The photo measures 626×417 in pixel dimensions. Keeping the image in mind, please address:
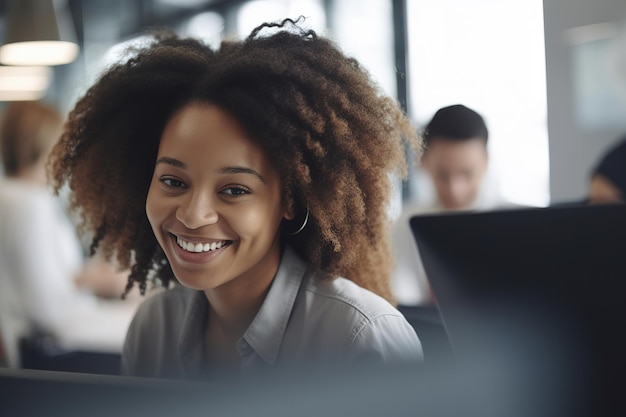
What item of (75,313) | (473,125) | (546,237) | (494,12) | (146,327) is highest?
(494,12)

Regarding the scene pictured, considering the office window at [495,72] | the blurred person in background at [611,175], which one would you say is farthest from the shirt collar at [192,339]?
the office window at [495,72]

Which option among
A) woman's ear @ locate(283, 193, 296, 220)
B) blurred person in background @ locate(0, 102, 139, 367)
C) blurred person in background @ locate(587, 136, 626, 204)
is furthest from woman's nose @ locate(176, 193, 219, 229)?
blurred person in background @ locate(0, 102, 139, 367)

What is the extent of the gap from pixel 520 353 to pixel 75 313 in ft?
7.13

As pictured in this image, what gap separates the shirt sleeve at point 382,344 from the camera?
2.85 ft

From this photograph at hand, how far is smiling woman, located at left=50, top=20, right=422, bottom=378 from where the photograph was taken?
0.85 metres

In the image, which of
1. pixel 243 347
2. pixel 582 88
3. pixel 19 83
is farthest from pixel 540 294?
pixel 19 83

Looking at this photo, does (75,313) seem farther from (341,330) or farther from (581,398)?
(581,398)

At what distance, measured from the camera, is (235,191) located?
0.85 meters

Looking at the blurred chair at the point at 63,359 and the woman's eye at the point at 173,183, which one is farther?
the blurred chair at the point at 63,359

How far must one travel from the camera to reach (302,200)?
0.92m

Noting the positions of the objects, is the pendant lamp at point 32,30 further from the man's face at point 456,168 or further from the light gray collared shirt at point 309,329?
the light gray collared shirt at point 309,329

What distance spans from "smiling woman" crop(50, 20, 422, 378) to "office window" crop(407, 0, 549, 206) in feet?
4.75

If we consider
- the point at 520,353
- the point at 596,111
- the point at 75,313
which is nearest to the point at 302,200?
the point at 520,353

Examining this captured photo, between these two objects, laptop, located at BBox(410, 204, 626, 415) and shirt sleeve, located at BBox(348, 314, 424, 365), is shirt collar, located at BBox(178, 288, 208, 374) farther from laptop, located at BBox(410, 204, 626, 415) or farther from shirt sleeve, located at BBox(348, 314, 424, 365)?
laptop, located at BBox(410, 204, 626, 415)
